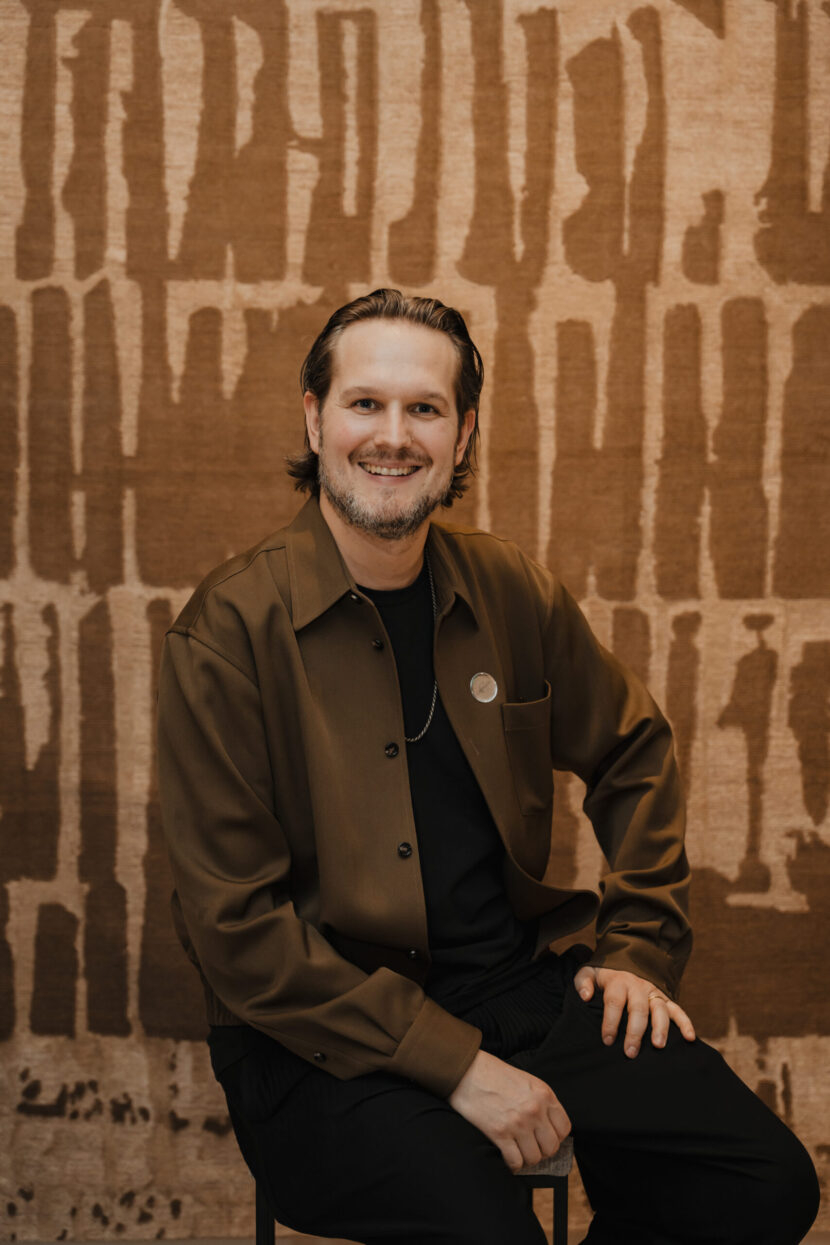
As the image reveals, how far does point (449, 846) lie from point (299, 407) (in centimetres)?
109

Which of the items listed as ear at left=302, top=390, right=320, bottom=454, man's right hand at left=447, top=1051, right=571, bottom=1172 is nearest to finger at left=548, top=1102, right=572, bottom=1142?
man's right hand at left=447, top=1051, right=571, bottom=1172

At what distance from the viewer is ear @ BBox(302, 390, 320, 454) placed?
1.78 m

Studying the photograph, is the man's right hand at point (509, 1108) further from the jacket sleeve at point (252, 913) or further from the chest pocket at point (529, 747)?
the chest pocket at point (529, 747)

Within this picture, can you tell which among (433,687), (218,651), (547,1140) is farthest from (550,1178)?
(218,651)

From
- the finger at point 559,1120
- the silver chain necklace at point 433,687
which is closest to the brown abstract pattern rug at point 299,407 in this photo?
the silver chain necklace at point 433,687

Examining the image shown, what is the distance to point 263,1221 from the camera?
1673 mm

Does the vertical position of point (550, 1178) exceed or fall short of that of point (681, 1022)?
it falls short

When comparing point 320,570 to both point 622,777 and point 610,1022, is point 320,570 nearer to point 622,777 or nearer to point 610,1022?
point 622,777

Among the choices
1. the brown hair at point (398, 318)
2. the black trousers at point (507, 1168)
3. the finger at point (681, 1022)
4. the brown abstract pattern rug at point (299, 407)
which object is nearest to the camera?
the black trousers at point (507, 1168)

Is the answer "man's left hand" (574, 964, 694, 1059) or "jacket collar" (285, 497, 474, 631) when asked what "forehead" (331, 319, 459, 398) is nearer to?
"jacket collar" (285, 497, 474, 631)

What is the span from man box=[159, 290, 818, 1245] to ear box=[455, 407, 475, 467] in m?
0.01

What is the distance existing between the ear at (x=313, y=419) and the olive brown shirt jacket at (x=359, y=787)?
100mm

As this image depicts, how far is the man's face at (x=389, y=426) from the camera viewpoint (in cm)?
164

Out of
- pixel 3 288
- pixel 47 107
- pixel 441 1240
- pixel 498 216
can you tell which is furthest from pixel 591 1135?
pixel 47 107
